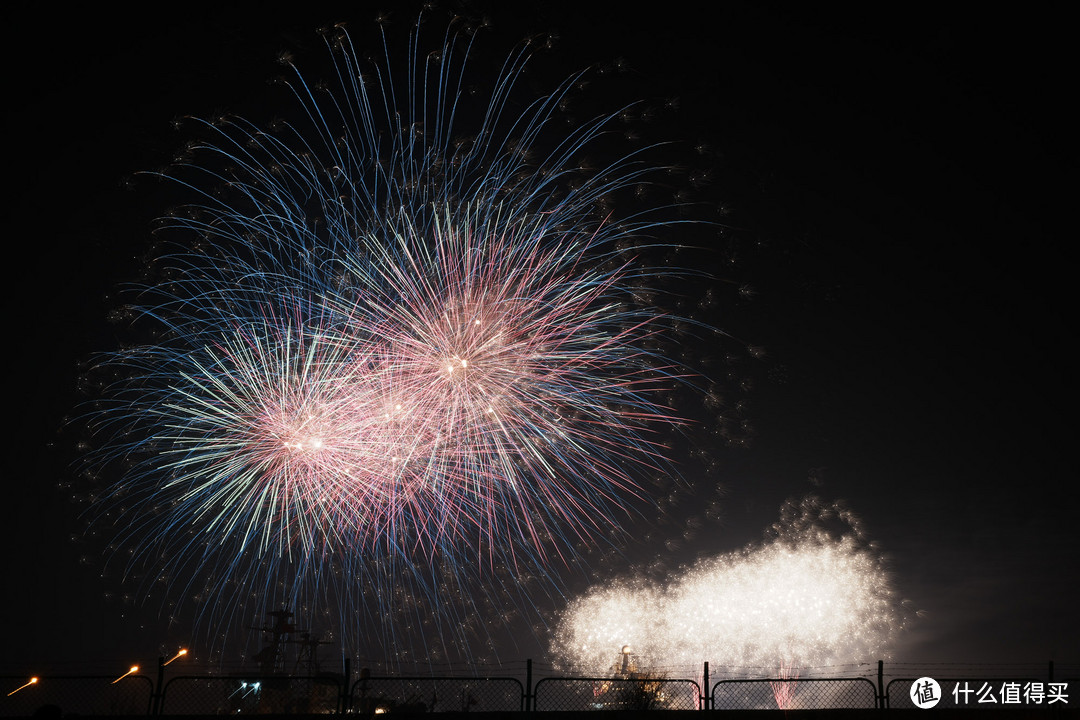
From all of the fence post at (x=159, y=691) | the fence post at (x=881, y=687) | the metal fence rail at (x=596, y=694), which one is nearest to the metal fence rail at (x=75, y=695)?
the fence post at (x=159, y=691)

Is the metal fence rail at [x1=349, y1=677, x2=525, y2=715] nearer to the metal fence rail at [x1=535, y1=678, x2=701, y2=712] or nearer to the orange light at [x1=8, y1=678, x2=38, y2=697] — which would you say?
the metal fence rail at [x1=535, y1=678, x2=701, y2=712]

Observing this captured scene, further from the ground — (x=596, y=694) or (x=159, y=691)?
(x=159, y=691)

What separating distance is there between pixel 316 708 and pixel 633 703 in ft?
32.6

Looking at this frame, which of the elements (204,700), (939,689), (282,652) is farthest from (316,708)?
(282,652)

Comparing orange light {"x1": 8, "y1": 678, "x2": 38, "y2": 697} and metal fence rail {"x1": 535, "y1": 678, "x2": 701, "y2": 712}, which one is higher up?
orange light {"x1": 8, "y1": 678, "x2": 38, "y2": 697}

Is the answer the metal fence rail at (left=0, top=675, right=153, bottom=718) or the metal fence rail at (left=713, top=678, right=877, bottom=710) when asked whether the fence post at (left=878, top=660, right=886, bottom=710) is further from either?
the metal fence rail at (left=0, top=675, right=153, bottom=718)

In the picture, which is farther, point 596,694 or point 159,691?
point 596,694

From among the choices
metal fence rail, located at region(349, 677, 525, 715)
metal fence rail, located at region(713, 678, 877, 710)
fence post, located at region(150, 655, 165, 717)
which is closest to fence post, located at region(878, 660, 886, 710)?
metal fence rail, located at region(713, 678, 877, 710)

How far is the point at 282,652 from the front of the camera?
1532 inches

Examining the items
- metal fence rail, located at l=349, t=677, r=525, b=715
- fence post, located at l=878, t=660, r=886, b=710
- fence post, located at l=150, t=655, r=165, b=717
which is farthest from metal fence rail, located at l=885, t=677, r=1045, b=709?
fence post, located at l=150, t=655, r=165, b=717

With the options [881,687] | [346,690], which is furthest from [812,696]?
[346,690]

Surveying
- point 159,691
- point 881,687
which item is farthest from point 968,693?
point 159,691

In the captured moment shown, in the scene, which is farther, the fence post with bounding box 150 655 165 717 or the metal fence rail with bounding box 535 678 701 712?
the metal fence rail with bounding box 535 678 701 712

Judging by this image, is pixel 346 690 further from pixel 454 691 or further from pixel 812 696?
pixel 812 696
